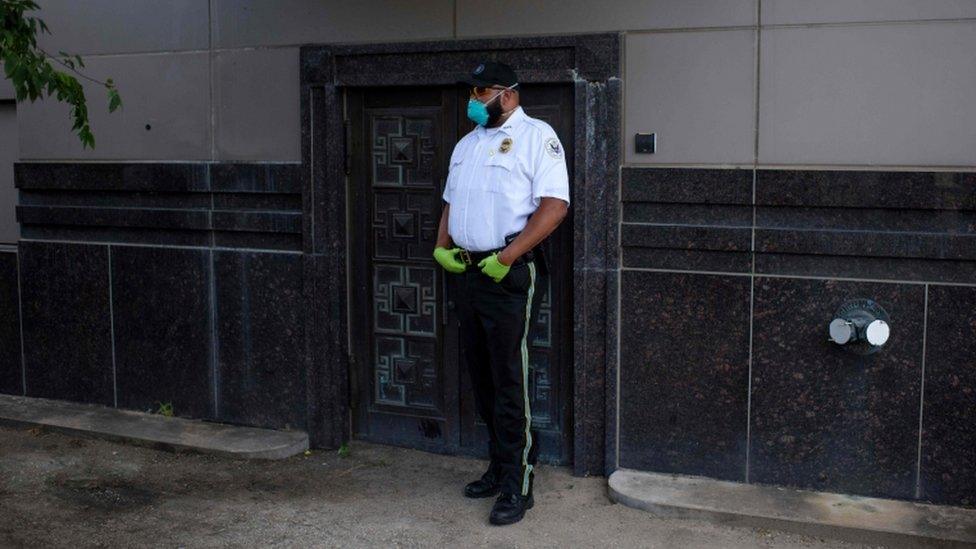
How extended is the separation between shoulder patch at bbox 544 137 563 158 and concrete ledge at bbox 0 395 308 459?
2.36m

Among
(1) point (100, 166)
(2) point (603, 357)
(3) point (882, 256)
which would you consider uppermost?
(1) point (100, 166)

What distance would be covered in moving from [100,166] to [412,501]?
303cm

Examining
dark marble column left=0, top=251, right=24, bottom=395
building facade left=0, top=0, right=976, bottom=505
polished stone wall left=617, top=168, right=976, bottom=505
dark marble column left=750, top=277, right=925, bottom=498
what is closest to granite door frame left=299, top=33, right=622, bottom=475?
building facade left=0, top=0, right=976, bottom=505

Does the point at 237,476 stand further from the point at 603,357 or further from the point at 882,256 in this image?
the point at 882,256

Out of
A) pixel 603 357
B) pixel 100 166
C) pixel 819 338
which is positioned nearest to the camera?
pixel 819 338

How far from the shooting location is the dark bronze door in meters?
6.09

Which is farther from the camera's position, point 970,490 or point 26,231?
point 26,231

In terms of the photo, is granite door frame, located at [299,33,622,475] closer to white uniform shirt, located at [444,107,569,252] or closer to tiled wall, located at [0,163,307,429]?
tiled wall, located at [0,163,307,429]

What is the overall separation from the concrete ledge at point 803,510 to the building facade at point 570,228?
0.09m

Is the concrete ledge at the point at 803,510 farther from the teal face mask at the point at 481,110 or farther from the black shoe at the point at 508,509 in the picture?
the teal face mask at the point at 481,110

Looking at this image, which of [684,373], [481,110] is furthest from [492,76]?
[684,373]

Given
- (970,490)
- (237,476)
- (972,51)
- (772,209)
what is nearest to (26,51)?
(237,476)

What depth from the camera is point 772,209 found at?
549 cm

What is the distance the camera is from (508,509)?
5.41 metres
